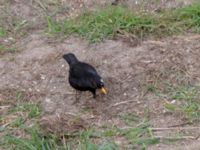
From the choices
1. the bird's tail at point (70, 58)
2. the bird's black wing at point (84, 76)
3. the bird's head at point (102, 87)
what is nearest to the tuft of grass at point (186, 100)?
the bird's head at point (102, 87)

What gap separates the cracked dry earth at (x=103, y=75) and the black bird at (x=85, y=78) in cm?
19

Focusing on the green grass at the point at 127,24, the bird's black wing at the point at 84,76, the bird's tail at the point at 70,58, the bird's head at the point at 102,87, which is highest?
the green grass at the point at 127,24

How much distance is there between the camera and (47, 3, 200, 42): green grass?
7363mm

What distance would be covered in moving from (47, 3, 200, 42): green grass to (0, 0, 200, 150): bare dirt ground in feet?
0.46

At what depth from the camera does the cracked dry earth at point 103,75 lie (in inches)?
240

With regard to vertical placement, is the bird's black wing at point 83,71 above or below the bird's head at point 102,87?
above

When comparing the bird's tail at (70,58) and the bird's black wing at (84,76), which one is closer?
the bird's black wing at (84,76)

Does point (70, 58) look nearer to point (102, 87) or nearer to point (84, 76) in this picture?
point (84, 76)

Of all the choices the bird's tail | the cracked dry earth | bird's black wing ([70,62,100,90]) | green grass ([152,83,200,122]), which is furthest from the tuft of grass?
the bird's tail

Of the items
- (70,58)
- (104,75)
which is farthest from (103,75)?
(70,58)

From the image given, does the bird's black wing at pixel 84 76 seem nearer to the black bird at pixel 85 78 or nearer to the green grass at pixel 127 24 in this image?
the black bird at pixel 85 78

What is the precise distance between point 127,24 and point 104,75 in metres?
0.93

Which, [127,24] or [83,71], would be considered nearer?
[83,71]

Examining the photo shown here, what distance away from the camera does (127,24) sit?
737 centimetres
